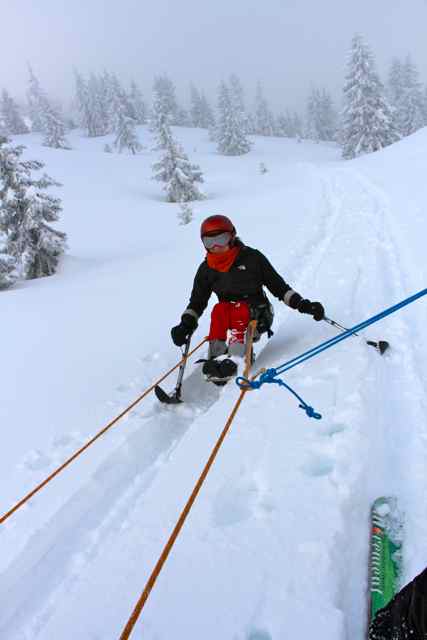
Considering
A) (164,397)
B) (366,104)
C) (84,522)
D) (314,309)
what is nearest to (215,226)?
(314,309)

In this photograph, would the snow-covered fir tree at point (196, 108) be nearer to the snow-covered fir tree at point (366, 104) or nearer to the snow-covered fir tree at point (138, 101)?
the snow-covered fir tree at point (138, 101)

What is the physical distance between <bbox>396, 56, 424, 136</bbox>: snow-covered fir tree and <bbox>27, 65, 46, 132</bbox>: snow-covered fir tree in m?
53.8

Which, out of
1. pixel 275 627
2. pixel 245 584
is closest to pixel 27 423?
pixel 245 584

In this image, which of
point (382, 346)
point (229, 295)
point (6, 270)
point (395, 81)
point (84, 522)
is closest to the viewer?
point (84, 522)

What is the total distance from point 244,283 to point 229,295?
0.88 ft

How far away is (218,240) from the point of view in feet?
15.6

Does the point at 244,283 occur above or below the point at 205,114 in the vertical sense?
below

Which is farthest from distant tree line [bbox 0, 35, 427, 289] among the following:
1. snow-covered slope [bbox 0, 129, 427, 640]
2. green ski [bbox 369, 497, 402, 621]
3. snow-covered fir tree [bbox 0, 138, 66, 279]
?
green ski [bbox 369, 497, 402, 621]

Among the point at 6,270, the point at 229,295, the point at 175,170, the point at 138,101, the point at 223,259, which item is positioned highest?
the point at 138,101

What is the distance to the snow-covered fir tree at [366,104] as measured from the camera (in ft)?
133

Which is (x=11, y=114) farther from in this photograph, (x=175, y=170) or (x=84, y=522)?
(x=84, y=522)

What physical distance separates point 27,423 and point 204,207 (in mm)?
23237

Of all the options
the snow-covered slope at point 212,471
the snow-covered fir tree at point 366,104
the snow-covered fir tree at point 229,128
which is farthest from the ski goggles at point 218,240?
the snow-covered fir tree at point 229,128

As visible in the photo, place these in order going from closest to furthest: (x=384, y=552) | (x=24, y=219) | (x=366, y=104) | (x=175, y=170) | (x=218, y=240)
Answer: (x=384, y=552) → (x=218, y=240) → (x=24, y=219) → (x=175, y=170) → (x=366, y=104)
